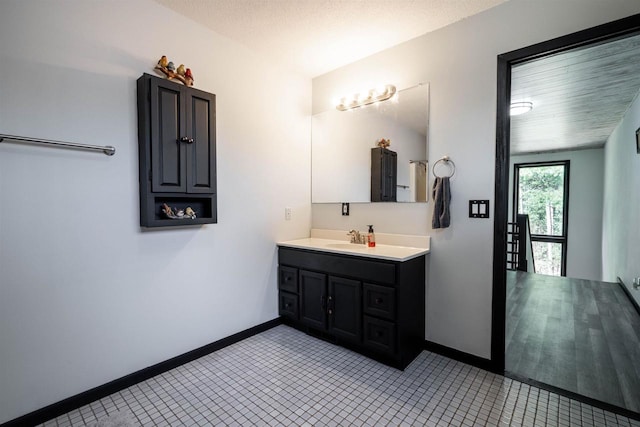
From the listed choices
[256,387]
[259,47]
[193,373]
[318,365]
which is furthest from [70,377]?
[259,47]

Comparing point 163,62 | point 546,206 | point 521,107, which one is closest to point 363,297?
point 163,62

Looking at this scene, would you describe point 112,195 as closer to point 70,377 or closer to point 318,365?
point 70,377

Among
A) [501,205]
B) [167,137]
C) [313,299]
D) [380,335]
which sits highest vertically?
[167,137]

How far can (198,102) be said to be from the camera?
2.08 meters

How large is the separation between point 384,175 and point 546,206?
587 centimetres

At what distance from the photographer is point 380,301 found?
2141 mm

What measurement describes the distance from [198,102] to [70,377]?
185 cm

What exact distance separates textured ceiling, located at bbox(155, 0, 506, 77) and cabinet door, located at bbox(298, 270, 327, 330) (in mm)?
1950

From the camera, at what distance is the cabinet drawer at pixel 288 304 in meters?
2.73

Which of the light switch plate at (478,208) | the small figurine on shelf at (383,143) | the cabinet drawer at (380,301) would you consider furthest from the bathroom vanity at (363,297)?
the small figurine on shelf at (383,143)

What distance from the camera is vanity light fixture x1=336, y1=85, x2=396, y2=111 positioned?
259 centimetres

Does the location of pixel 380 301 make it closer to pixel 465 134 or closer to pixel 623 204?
pixel 465 134

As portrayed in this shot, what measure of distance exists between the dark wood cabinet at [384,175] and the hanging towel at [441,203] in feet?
1.36

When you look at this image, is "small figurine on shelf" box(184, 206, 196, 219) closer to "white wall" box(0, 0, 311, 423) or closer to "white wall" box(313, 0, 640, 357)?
"white wall" box(0, 0, 311, 423)
